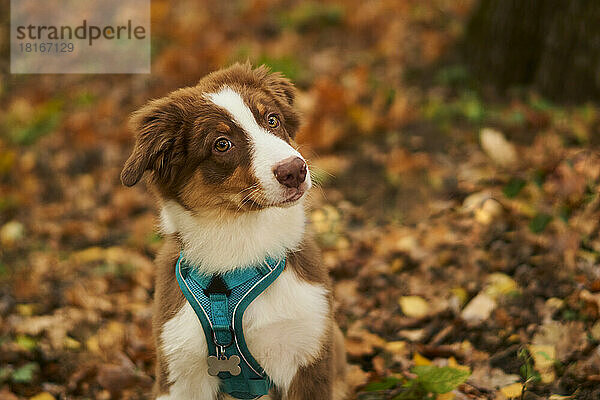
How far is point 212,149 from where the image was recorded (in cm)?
303

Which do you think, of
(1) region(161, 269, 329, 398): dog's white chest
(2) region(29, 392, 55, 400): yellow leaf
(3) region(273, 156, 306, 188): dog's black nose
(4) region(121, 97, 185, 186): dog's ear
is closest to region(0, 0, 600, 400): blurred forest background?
(2) region(29, 392, 55, 400): yellow leaf

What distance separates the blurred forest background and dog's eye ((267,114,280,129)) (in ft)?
4.49

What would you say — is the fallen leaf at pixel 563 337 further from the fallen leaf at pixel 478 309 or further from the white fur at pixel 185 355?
the white fur at pixel 185 355

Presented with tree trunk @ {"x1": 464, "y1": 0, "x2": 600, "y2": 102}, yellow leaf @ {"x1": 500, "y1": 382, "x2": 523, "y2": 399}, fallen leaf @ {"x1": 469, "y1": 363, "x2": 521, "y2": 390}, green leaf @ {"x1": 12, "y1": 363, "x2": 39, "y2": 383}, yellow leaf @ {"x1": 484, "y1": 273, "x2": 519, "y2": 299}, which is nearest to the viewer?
yellow leaf @ {"x1": 500, "y1": 382, "x2": 523, "y2": 399}

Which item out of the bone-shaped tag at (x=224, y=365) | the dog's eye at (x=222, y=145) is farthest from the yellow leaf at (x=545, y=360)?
the dog's eye at (x=222, y=145)

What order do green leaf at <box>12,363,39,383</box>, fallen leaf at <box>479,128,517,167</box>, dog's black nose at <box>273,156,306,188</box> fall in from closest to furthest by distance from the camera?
dog's black nose at <box>273,156,306,188</box>, green leaf at <box>12,363,39,383</box>, fallen leaf at <box>479,128,517,167</box>

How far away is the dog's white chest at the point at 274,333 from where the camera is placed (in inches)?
115

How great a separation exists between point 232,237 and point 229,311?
1.25 feet

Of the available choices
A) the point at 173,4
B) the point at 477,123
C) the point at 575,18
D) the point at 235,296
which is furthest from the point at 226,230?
the point at 173,4

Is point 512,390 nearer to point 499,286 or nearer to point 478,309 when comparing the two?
point 478,309

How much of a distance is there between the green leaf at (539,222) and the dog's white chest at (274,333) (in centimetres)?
211

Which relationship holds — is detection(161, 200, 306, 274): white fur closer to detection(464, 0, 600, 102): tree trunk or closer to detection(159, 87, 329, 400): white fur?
detection(159, 87, 329, 400): white fur

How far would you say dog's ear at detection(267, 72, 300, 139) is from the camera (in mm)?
3412

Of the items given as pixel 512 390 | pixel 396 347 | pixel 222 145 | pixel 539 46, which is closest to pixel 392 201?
pixel 396 347
